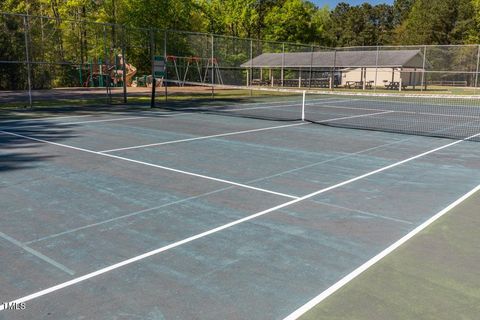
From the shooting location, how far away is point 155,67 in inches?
859

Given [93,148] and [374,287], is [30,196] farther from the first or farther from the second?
[374,287]

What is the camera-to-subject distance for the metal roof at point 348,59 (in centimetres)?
4391

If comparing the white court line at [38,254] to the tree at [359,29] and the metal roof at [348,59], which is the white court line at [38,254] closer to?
the metal roof at [348,59]

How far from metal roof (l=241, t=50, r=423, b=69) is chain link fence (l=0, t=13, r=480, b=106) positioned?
10cm

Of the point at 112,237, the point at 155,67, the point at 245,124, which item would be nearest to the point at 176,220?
the point at 112,237

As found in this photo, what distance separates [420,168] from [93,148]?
7.18 metres

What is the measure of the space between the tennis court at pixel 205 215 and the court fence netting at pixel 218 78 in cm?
629

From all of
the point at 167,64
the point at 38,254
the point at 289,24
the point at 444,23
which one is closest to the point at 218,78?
the point at 167,64

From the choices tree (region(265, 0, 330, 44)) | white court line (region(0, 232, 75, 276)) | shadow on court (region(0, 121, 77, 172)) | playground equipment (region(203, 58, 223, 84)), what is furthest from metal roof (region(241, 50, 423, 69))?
white court line (region(0, 232, 75, 276))

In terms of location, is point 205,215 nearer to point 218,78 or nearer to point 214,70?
point 214,70

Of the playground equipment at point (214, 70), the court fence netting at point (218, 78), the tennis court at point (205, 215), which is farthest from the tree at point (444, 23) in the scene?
the tennis court at point (205, 215)

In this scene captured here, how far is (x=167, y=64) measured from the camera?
1221 inches

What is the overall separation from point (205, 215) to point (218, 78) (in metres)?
27.2

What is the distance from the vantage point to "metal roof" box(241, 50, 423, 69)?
43.9 meters
